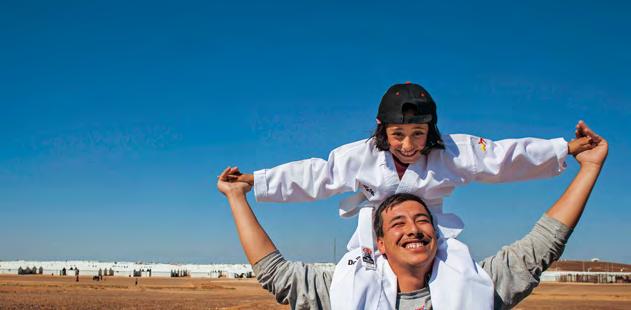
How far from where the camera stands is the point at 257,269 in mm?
4035

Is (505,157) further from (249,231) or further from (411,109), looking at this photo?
(249,231)

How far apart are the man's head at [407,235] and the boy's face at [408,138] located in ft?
1.78

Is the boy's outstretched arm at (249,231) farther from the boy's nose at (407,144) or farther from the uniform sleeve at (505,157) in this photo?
the uniform sleeve at (505,157)

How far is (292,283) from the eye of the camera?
3.96m

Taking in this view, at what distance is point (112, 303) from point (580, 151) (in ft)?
127

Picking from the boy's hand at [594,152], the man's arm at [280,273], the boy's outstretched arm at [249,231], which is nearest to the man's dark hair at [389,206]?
the man's arm at [280,273]

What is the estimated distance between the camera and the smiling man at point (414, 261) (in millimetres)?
3969

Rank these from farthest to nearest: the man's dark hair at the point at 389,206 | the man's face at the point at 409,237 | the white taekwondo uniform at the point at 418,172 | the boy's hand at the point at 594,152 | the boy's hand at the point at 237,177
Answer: the white taekwondo uniform at the point at 418,172, the boy's hand at the point at 237,177, the boy's hand at the point at 594,152, the man's dark hair at the point at 389,206, the man's face at the point at 409,237

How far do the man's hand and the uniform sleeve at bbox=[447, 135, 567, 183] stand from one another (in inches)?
62.3

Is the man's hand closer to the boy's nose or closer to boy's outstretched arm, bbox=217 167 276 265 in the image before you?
boy's outstretched arm, bbox=217 167 276 265

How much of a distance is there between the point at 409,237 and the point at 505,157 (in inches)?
49.9

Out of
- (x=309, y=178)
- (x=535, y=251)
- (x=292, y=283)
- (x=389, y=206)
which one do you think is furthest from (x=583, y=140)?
(x=292, y=283)

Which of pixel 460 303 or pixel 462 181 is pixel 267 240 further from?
pixel 462 181

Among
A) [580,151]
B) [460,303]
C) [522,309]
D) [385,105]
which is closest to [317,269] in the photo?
[460,303]
